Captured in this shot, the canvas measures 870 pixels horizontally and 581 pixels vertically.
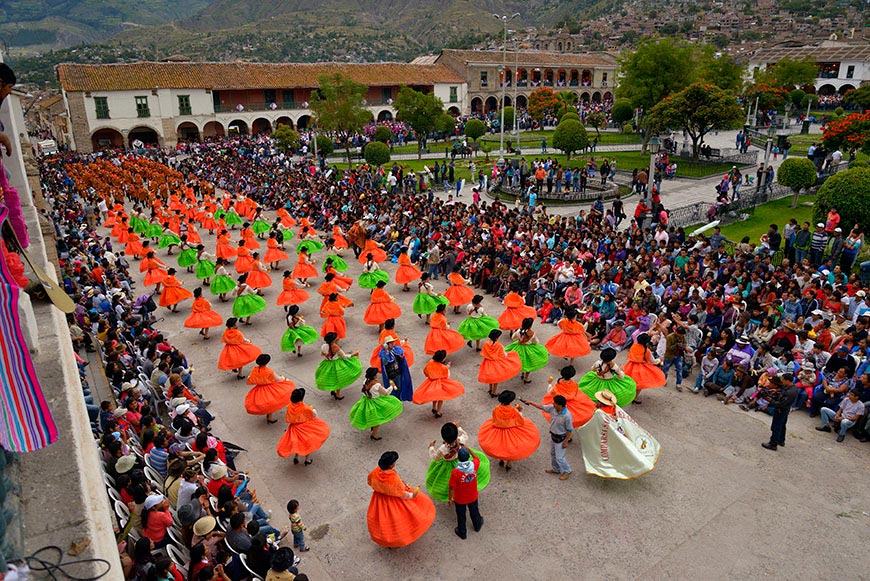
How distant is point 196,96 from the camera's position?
173 ft

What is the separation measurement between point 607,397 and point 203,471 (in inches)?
213

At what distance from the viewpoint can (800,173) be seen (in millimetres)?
21938

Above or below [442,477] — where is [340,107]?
above

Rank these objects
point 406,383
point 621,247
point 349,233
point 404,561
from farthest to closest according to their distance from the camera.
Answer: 1. point 349,233
2. point 621,247
3. point 406,383
4. point 404,561

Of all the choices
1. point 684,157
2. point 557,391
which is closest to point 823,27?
point 684,157

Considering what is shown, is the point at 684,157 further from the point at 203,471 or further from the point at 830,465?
the point at 203,471

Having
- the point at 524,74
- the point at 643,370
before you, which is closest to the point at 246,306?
the point at 643,370

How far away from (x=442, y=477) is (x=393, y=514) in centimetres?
88

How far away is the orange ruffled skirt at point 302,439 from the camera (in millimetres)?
8578

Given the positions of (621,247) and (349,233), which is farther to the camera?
(349,233)

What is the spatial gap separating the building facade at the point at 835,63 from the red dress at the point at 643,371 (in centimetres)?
6635

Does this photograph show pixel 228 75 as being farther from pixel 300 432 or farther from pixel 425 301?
pixel 300 432

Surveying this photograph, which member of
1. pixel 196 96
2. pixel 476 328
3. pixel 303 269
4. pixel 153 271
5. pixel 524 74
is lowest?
pixel 476 328

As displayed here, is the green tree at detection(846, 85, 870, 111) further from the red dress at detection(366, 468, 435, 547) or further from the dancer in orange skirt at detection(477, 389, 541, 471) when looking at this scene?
the red dress at detection(366, 468, 435, 547)
